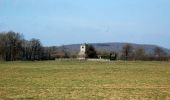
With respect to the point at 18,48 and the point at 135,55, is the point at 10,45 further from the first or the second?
the point at 135,55

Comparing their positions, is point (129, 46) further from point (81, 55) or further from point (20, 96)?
point (20, 96)

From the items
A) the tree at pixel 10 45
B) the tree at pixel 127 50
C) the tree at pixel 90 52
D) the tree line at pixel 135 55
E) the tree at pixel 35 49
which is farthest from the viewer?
the tree at pixel 127 50

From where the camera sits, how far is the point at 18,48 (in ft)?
465

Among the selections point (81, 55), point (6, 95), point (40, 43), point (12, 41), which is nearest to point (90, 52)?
point (81, 55)

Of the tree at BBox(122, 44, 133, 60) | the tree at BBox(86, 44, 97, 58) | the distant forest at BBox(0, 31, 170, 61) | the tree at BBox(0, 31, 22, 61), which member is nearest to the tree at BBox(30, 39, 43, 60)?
the distant forest at BBox(0, 31, 170, 61)

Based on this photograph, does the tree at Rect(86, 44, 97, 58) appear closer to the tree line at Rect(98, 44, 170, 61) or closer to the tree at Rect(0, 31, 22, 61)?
the tree line at Rect(98, 44, 170, 61)

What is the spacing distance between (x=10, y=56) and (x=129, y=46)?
204ft

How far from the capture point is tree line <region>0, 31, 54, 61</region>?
450 ft

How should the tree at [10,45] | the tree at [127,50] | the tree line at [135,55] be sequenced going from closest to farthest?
the tree at [10,45] → the tree line at [135,55] → the tree at [127,50]

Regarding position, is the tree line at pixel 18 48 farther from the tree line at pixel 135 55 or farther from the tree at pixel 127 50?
the tree at pixel 127 50

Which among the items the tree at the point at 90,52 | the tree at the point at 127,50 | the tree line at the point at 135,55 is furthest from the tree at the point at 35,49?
the tree at the point at 127,50

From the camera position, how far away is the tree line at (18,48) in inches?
5399

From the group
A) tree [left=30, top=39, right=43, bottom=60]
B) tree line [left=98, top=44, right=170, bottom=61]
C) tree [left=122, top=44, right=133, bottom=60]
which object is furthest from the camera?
tree [left=122, top=44, right=133, bottom=60]

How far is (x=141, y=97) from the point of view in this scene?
18203 millimetres
